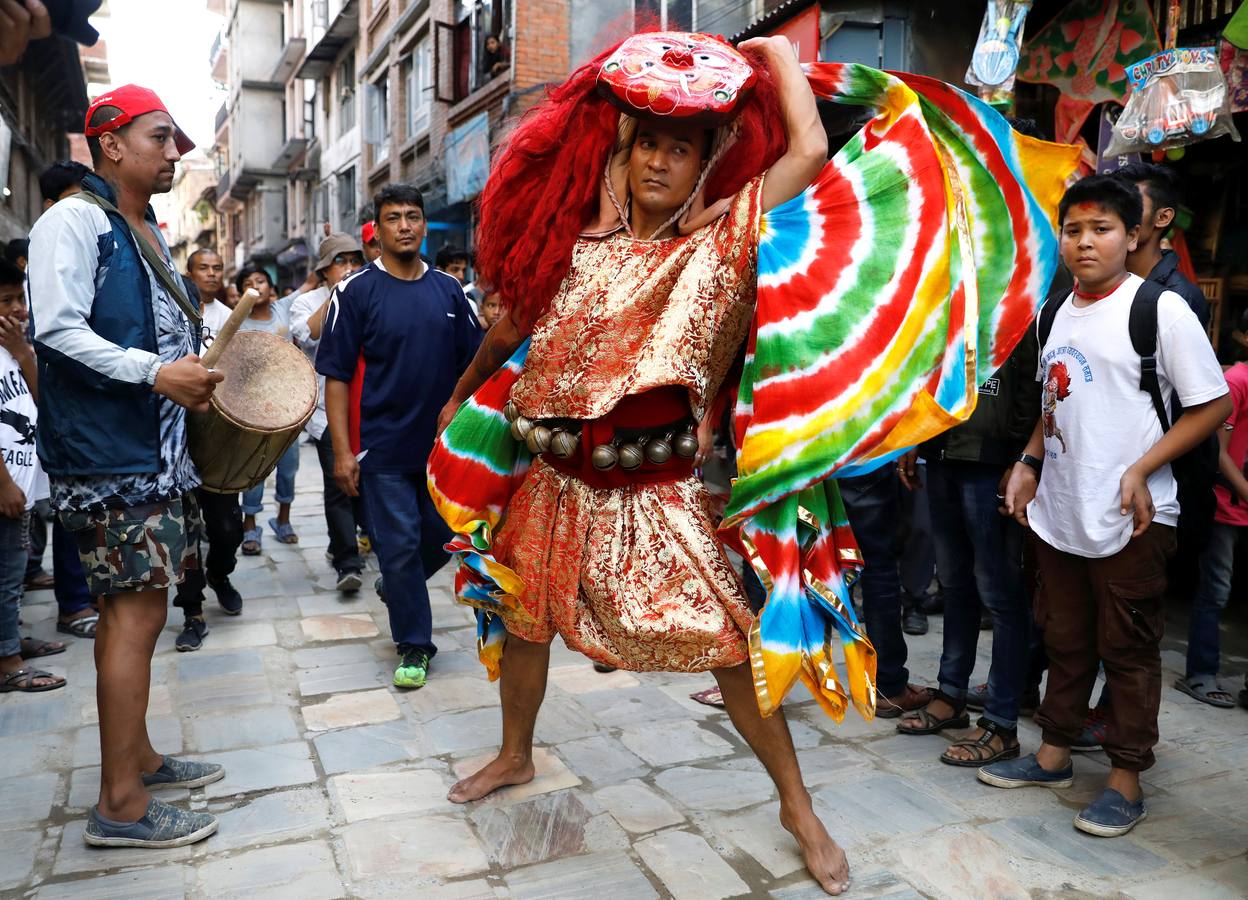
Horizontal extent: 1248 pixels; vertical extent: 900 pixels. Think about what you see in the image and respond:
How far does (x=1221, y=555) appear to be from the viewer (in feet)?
13.1

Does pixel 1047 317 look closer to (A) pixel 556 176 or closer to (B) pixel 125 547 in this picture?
(A) pixel 556 176

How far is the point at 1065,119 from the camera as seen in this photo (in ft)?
20.0

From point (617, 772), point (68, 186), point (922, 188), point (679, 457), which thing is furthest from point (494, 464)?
point (68, 186)

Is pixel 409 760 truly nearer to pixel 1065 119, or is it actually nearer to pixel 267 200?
pixel 1065 119

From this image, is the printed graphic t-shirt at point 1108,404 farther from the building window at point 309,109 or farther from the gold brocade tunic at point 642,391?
the building window at point 309,109

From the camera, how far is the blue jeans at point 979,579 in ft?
10.6

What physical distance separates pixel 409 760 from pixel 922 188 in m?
2.33

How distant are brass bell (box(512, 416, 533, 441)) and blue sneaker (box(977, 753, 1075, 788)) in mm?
1797

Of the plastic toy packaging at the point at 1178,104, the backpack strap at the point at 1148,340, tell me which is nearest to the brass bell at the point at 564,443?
the backpack strap at the point at 1148,340

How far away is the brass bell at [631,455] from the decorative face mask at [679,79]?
79 centimetres

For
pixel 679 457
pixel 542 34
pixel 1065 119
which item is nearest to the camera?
pixel 679 457

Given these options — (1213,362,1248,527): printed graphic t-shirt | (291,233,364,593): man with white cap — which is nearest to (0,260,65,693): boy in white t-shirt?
(291,233,364,593): man with white cap

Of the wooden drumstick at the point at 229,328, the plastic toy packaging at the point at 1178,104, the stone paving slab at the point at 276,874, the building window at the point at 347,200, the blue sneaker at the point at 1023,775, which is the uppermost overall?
the building window at the point at 347,200

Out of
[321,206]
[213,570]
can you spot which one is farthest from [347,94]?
[213,570]
